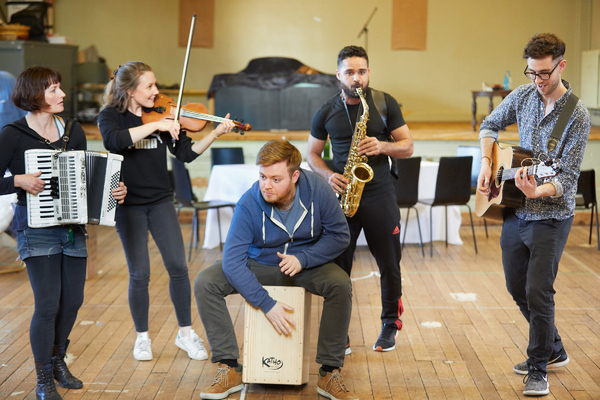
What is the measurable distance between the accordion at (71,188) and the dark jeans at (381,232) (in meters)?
1.17

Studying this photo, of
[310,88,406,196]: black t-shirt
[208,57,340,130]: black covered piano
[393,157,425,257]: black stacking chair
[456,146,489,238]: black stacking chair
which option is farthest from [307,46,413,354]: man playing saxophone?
[208,57,340,130]: black covered piano

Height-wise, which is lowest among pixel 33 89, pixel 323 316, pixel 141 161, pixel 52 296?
pixel 323 316

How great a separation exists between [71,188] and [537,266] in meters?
1.96

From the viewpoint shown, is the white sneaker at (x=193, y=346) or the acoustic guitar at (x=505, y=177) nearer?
the acoustic guitar at (x=505, y=177)

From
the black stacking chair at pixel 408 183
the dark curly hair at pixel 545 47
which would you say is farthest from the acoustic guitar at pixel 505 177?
the black stacking chair at pixel 408 183

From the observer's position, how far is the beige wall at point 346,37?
1003 cm

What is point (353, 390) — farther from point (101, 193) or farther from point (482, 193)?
point (101, 193)

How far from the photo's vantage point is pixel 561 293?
14.1 ft

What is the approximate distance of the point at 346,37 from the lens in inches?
400

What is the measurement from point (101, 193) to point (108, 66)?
313 inches

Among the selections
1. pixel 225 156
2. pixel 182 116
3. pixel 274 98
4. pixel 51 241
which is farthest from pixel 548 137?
pixel 274 98

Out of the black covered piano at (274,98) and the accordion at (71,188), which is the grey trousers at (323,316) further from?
the black covered piano at (274,98)

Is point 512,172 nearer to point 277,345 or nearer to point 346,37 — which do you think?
point 277,345

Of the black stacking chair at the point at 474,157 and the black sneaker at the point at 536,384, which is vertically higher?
the black stacking chair at the point at 474,157
